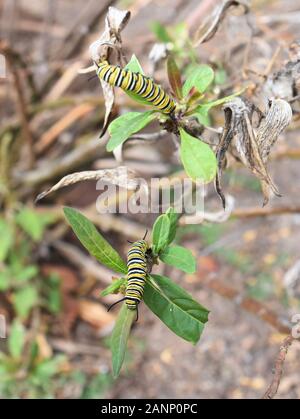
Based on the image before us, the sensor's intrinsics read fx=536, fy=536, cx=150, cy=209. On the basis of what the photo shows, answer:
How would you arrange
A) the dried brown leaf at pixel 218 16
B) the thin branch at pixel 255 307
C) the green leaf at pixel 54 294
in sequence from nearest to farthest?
the dried brown leaf at pixel 218 16 → the thin branch at pixel 255 307 → the green leaf at pixel 54 294

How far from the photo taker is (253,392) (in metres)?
1.79

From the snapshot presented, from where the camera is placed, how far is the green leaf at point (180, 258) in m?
0.75

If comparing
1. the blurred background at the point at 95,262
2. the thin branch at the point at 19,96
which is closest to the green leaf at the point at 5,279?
the blurred background at the point at 95,262

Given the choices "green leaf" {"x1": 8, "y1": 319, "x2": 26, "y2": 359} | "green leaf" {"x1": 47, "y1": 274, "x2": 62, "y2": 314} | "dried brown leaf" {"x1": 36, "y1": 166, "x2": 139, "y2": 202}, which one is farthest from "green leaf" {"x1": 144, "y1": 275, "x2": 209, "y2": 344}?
"green leaf" {"x1": 47, "y1": 274, "x2": 62, "y2": 314}

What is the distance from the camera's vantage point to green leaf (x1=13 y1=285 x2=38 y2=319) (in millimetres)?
1953

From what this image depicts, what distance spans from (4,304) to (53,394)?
0.43m

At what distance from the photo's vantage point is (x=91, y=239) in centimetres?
75

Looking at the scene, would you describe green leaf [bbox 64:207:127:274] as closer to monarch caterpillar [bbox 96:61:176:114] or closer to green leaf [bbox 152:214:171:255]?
green leaf [bbox 152:214:171:255]

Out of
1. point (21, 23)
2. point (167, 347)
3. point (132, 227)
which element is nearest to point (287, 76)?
point (132, 227)

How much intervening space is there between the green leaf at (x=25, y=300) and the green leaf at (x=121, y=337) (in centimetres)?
130

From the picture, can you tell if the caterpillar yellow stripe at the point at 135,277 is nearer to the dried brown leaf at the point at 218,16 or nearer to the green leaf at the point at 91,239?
the green leaf at the point at 91,239

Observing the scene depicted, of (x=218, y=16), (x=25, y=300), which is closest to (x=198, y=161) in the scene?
(x=218, y=16)

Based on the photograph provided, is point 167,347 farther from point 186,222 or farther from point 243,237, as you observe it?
point 186,222

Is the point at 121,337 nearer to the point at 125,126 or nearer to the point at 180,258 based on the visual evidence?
the point at 180,258
